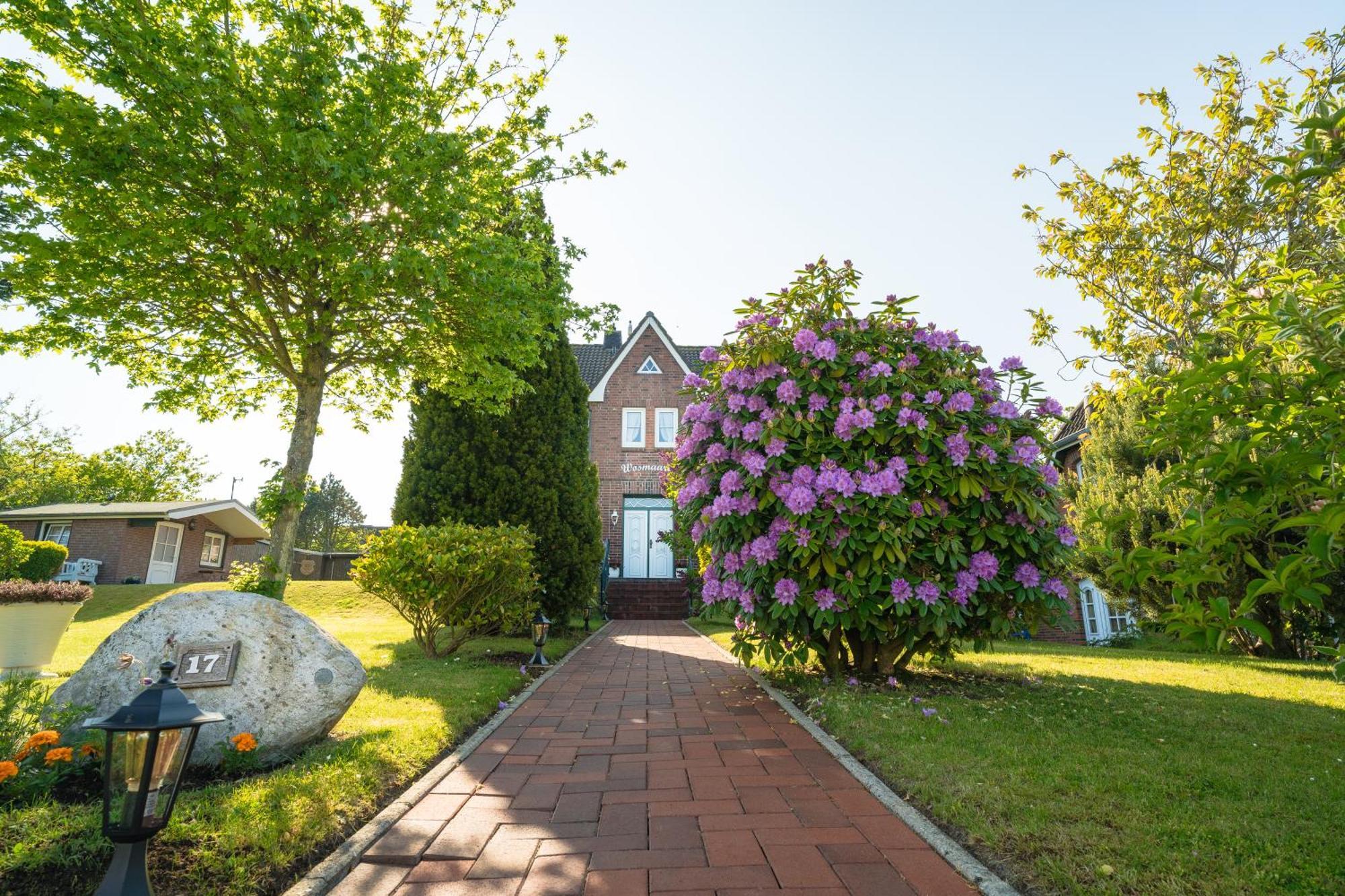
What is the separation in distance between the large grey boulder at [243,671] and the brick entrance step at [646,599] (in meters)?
12.9

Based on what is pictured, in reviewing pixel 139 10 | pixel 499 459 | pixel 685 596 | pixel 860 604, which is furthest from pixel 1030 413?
pixel 685 596

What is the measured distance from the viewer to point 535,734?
15.7 feet

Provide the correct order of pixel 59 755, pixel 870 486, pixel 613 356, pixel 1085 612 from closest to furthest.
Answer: pixel 59 755, pixel 870 486, pixel 1085 612, pixel 613 356

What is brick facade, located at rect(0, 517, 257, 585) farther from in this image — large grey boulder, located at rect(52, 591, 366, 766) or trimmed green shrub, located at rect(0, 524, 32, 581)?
large grey boulder, located at rect(52, 591, 366, 766)

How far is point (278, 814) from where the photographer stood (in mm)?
2898

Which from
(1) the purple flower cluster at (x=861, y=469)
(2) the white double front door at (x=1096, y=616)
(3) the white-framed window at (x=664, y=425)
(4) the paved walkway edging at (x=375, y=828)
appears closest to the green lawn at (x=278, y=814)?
(4) the paved walkway edging at (x=375, y=828)

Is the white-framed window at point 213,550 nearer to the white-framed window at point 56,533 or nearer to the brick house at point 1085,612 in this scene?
the white-framed window at point 56,533

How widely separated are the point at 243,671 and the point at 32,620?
491 cm

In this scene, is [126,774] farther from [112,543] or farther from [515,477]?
[112,543]

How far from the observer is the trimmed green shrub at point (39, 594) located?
21.4 feet

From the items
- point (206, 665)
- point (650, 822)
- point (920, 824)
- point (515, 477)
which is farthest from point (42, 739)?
point (515, 477)

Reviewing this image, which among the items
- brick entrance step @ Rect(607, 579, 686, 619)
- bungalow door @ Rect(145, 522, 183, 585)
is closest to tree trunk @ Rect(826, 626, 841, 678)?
brick entrance step @ Rect(607, 579, 686, 619)

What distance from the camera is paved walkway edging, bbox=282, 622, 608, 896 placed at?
249cm

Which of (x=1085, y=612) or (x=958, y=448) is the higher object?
(x=958, y=448)
